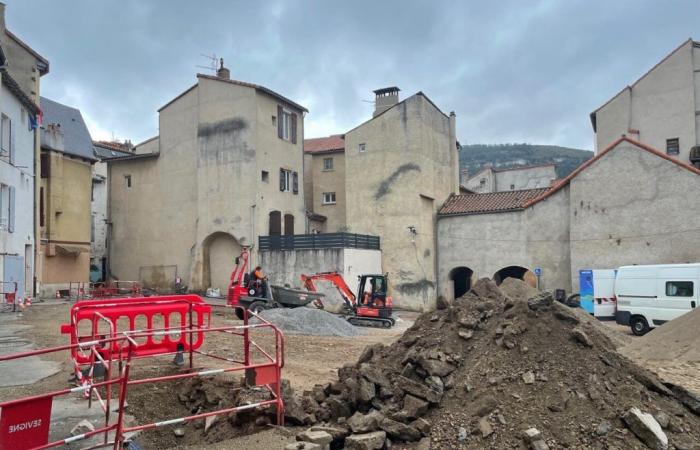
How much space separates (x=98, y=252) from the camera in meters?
38.3

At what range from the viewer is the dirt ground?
682 cm

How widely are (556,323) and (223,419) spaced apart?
4.86 m

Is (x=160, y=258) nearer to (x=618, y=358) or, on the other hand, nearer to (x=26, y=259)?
(x=26, y=259)

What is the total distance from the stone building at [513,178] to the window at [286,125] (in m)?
27.1

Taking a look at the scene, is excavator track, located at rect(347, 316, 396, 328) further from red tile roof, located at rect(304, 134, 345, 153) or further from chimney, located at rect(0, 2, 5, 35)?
chimney, located at rect(0, 2, 5, 35)

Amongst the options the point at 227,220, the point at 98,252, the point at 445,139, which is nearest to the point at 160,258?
the point at 227,220

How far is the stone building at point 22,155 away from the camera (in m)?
21.3

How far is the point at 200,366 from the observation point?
407 inches

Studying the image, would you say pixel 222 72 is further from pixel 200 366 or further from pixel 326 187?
pixel 200 366

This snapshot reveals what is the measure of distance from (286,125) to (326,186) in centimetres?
587

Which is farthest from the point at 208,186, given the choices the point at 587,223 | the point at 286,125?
the point at 587,223

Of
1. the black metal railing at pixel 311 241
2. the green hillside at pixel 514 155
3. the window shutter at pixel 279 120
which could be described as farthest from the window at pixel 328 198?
the green hillside at pixel 514 155

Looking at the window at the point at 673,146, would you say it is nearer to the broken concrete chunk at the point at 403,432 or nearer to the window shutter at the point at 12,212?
the broken concrete chunk at the point at 403,432

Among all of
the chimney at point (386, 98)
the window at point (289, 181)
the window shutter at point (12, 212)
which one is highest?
the chimney at point (386, 98)
